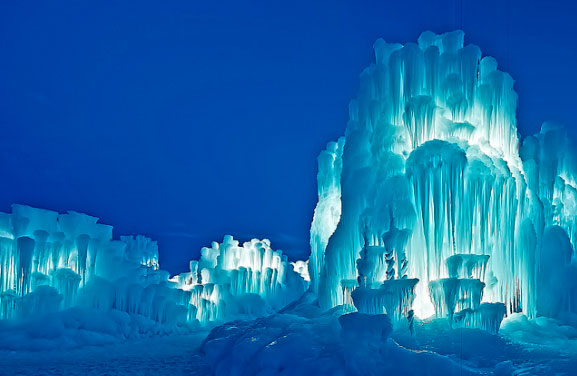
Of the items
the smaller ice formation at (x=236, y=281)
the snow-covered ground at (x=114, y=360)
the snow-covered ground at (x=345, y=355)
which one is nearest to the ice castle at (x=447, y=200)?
the snow-covered ground at (x=345, y=355)

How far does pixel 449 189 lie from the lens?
18172 millimetres

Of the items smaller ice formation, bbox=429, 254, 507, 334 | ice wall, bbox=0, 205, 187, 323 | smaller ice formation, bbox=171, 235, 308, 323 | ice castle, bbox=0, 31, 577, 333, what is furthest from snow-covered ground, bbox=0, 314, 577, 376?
smaller ice formation, bbox=171, 235, 308, 323

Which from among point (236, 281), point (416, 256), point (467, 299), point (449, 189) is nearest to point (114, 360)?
point (416, 256)

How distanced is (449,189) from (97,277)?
69.6 feet

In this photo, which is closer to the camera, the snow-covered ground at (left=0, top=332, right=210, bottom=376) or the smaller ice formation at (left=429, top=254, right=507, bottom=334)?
the smaller ice formation at (left=429, top=254, right=507, bottom=334)

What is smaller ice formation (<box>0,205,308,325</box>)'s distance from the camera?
27.2m

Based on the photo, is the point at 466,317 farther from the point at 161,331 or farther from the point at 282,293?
the point at 282,293

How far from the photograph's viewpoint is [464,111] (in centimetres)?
1959

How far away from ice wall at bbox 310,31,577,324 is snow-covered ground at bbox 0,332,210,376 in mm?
6079

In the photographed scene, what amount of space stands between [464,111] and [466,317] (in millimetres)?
7660

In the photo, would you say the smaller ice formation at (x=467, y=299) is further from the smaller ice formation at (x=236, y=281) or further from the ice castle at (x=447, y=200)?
the smaller ice formation at (x=236, y=281)

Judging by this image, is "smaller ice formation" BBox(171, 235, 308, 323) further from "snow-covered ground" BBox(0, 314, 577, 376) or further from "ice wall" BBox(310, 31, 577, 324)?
"ice wall" BBox(310, 31, 577, 324)

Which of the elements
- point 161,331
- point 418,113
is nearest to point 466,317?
point 418,113

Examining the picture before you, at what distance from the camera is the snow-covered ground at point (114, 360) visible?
17.9m
